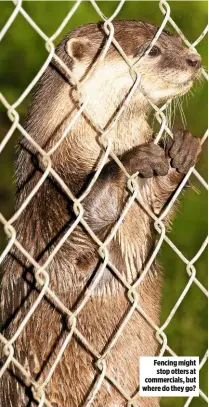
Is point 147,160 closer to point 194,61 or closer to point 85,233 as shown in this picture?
point 85,233

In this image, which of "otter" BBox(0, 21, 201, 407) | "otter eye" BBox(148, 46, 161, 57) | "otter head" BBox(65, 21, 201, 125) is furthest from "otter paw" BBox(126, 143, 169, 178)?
"otter eye" BBox(148, 46, 161, 57)

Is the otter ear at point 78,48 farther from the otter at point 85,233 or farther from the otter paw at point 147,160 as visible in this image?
the otter paw at point 147,160

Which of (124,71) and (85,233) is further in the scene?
(124,71)

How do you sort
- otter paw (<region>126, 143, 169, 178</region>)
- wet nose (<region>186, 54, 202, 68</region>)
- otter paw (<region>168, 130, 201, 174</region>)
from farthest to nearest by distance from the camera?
wet nose (<region>186, 54, 202, 68</region>) < otter paw (<region>168, 130, 201, 174</region>) < otter paw (<region>126, 143, 169, 178</region>)

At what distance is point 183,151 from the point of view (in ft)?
7.99

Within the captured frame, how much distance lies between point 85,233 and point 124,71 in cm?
47

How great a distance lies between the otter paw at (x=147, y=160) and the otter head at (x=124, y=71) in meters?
0.28

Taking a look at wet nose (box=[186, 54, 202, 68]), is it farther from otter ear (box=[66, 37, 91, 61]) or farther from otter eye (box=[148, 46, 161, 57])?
otter ear (box=[66, 37, 91, 61])

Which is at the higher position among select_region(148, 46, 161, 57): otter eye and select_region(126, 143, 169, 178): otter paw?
select_region(148, 46, 161, 57): otter eye

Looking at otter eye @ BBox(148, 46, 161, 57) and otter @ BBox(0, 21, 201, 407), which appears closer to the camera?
otter @ BBox(0, 21, 201, 407)

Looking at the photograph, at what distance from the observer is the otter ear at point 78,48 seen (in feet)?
8.42

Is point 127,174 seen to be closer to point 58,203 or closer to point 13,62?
point 58,203

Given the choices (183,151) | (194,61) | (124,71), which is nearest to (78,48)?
(124,71)

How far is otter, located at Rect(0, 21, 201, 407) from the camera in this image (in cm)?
247
